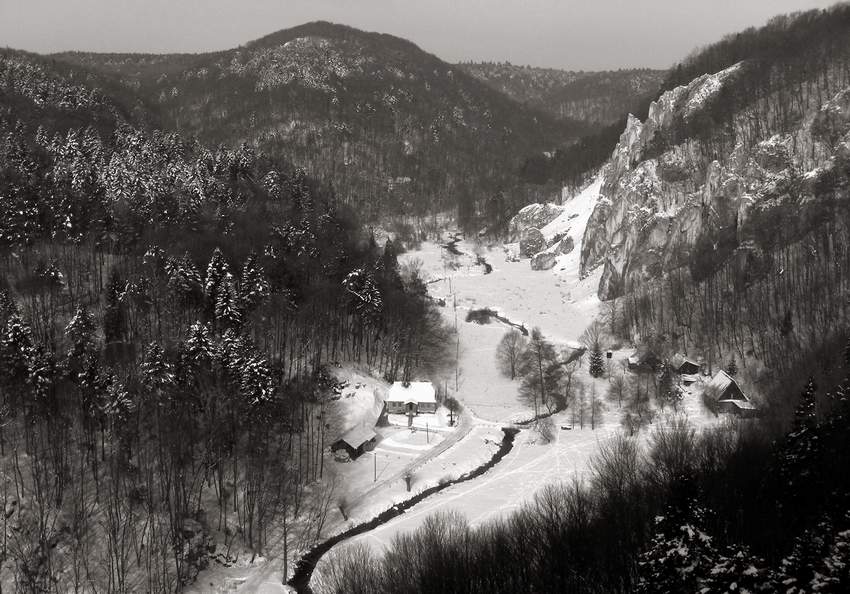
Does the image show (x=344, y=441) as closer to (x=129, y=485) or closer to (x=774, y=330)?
(x=129, y=485)

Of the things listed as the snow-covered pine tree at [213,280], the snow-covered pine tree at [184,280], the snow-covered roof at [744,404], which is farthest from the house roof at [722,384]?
the snow-covered pine tree at [184,280]

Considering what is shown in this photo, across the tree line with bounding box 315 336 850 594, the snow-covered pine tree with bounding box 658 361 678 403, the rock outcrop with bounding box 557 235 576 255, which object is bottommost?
the snow-covered pine tree with bounding box 658 361 678 403

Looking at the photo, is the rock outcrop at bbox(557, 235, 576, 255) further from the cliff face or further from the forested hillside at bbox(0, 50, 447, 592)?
the forested hillside at bbox(0, 50, 447, 592)

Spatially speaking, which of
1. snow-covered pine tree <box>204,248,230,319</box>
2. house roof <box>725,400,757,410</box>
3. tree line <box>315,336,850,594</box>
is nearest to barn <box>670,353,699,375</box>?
house roof <box>725,400,757,410</box>

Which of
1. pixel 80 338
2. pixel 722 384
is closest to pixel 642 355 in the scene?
pixel 722 384

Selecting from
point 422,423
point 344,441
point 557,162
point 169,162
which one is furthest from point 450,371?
point 557,162

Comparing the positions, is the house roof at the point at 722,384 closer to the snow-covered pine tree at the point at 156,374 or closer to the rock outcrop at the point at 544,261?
the snow-covered pine tree at the point at 156,374
